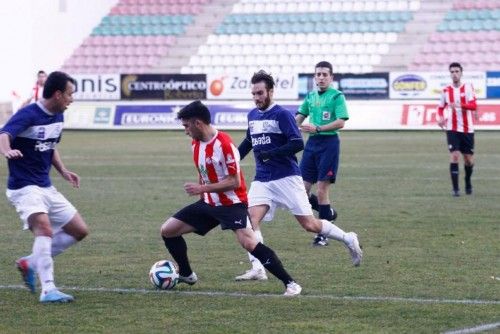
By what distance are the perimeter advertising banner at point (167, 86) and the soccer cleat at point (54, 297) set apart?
3415 cm

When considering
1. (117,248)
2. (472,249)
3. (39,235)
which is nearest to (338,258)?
(472,249)

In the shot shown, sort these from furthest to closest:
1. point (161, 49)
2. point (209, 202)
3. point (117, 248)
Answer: point (161, 49)
point (117, 248)
point (209, 202)

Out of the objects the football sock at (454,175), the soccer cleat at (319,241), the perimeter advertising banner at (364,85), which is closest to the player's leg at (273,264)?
the soccer cleat at (319,241)

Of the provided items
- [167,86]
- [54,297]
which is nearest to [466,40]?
[167,86]

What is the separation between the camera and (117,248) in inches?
512

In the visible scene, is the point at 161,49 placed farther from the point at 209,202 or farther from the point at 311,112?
the point at 209,202

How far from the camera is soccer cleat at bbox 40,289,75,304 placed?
9.30m

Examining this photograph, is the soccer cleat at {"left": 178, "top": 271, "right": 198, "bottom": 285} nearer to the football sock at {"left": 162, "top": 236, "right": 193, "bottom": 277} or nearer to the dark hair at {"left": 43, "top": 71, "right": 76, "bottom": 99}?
the football sock at {"left": 162, "top": 236, "right": 193, "bottom": 277}

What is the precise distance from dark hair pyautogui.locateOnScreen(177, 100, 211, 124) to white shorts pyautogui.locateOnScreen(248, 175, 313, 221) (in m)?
1.64

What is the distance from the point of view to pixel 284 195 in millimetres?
10891

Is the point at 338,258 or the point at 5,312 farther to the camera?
the point at 338,258

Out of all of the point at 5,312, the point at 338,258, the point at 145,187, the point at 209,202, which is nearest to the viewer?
the point at 5,312

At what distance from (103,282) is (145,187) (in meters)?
10.7

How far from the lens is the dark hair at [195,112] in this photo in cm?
941
